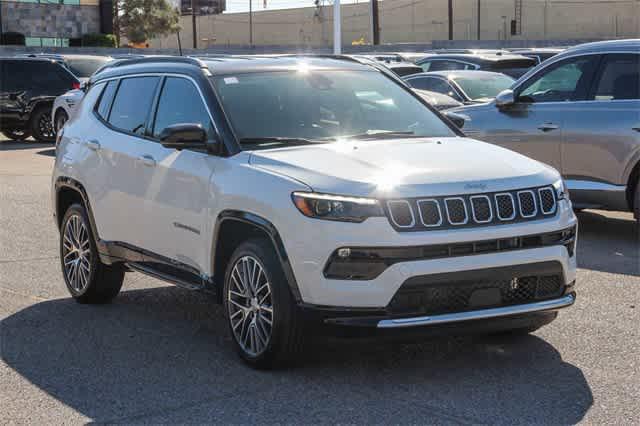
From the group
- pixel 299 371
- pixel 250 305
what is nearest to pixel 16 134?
pixel 250 305

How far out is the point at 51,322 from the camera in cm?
787

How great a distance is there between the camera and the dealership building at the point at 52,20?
202 feet

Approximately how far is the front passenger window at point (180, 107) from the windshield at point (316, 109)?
17 centimetres

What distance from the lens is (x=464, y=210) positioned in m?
5.95

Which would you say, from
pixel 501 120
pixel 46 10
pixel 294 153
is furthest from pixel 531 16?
pixel 294 153

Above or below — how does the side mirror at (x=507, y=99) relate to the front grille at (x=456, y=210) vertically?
above

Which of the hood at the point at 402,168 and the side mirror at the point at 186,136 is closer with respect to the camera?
the hood at the point at 402,168

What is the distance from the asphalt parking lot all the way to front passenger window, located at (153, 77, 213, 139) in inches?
55.0

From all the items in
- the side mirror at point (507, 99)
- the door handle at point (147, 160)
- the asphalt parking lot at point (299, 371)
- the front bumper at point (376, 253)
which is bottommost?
the asphalt parking lot at point (299, 371)

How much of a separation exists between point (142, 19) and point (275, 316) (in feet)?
274

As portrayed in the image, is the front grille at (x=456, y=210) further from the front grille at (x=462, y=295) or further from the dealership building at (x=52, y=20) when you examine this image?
the dealership building at (x=52, y=20)

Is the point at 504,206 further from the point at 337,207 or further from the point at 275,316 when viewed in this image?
the point at 275,316

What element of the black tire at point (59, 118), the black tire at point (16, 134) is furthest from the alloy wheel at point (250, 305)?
the black tire at point (16, 134)

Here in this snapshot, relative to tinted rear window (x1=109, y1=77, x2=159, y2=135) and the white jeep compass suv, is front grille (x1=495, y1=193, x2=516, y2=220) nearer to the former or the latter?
the white jeep compass suv
